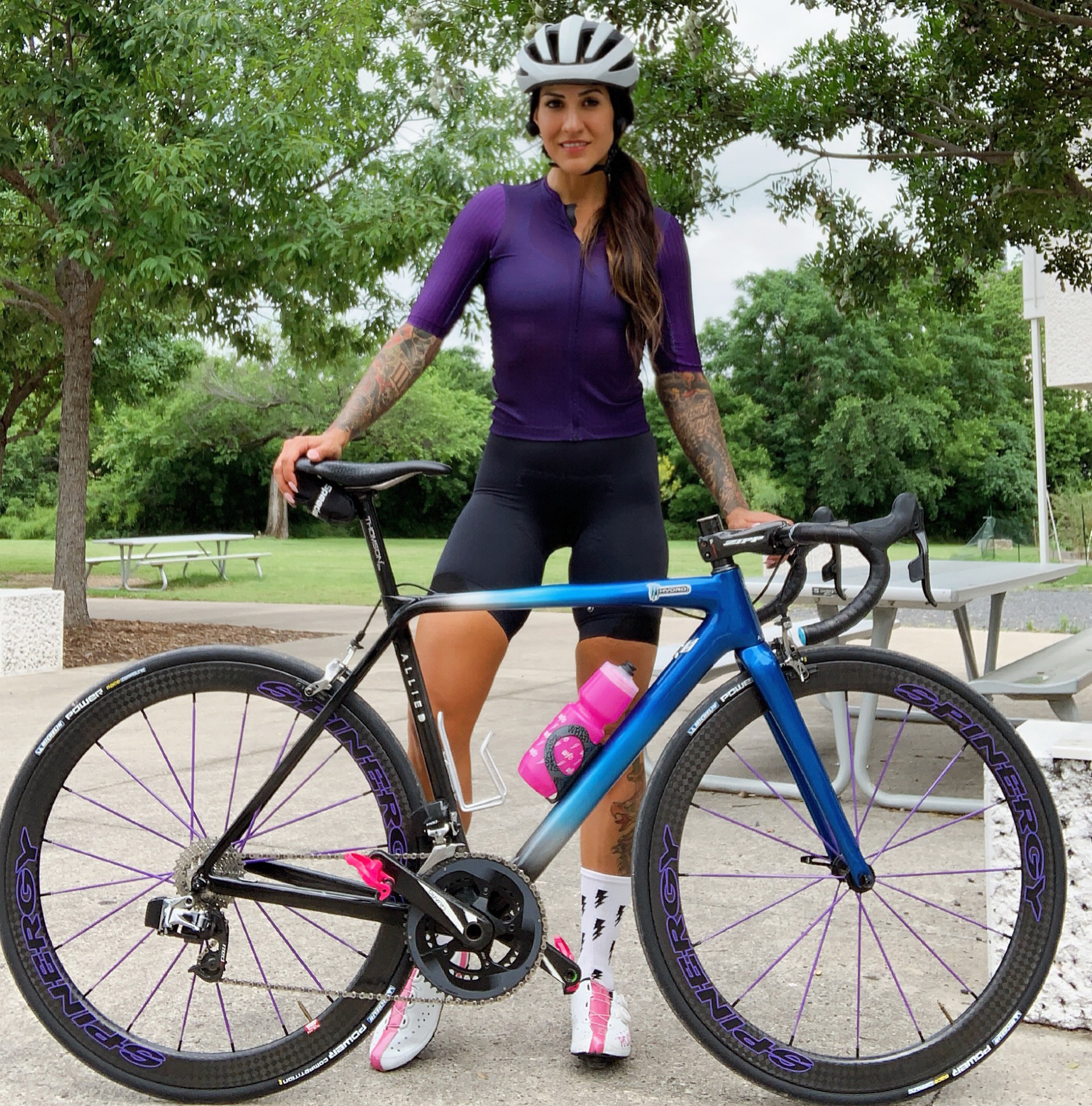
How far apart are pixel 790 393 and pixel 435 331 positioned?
194 feet

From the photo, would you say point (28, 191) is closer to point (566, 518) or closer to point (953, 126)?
point (953, 126)

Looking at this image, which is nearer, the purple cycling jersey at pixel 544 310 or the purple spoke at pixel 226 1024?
the purple spoke at pixel 226 1024

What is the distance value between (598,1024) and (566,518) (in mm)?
1044

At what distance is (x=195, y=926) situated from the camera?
2482mm

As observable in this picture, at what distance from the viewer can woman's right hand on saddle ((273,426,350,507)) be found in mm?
2453

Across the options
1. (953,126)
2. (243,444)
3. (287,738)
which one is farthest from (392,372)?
(243,444)

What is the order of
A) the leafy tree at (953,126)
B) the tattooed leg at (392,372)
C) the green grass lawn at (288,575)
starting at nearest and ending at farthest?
1. the tattooed leg at (392,372)
2. the leafy tree at (953,126)
3. the green grass lawn at (288,575)

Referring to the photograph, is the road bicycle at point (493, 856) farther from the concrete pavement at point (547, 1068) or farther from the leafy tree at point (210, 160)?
the leafy tree at point (210, 160)

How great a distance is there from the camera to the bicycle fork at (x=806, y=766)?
2451 millimetres

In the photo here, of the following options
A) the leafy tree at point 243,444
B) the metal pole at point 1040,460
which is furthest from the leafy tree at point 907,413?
the metal pole at point 1040,460

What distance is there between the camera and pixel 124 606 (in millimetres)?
15195

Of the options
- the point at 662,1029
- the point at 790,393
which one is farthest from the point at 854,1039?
the point at 790,393

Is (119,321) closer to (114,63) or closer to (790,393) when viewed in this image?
(114,63)

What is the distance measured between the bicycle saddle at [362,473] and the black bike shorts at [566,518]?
0.96 feet
